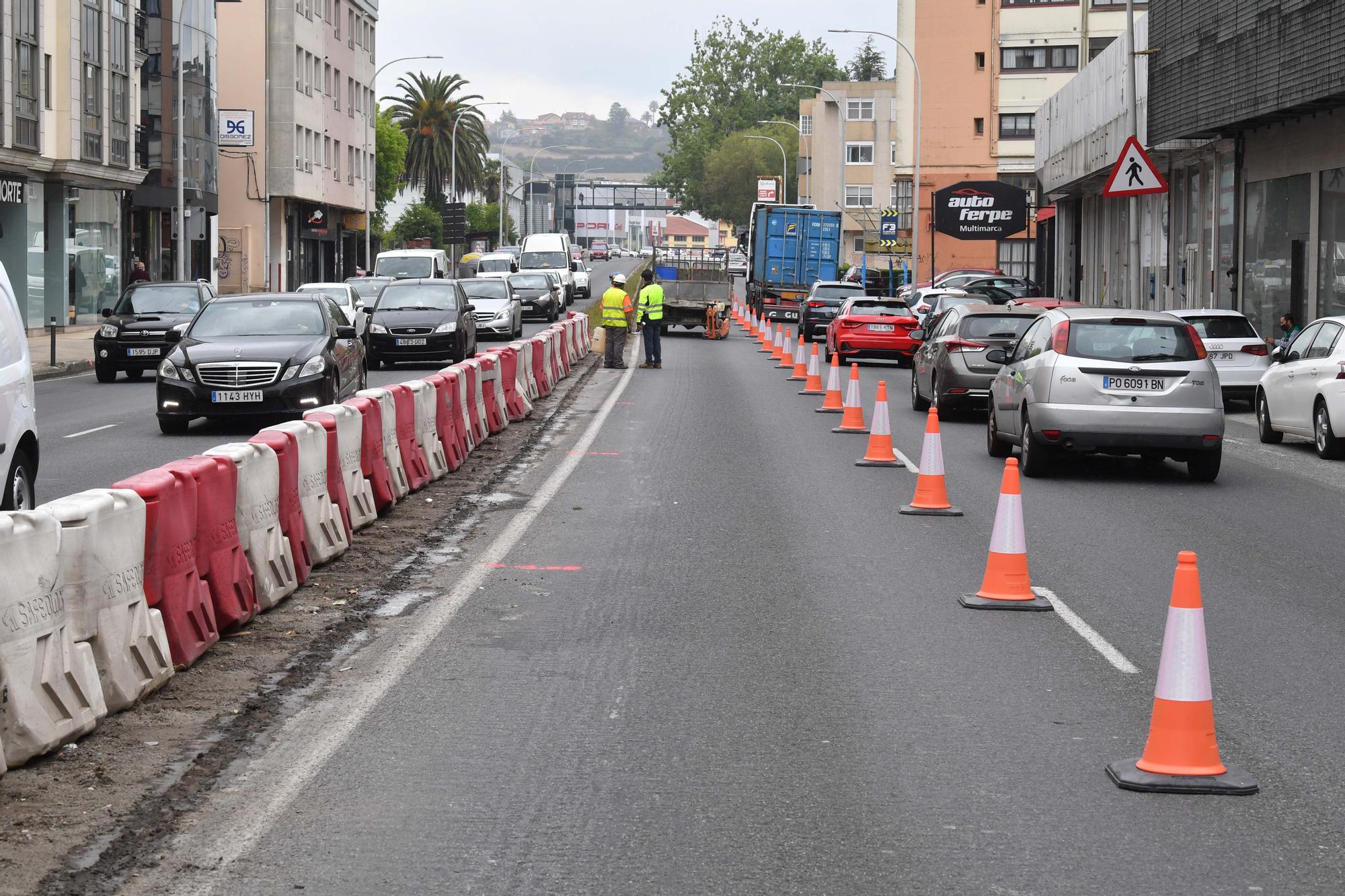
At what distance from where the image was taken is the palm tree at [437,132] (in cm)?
9550

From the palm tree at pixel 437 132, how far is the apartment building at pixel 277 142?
19.7 m

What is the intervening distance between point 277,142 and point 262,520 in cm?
6047

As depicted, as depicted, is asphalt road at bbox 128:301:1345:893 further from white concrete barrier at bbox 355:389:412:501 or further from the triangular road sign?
the triangular road sign

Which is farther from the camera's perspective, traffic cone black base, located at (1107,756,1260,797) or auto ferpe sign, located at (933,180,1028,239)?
auto ferpe sign, located at (933,180,1028,239)

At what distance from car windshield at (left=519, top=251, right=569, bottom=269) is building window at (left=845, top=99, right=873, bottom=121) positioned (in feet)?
144

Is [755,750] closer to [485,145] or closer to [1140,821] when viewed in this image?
[1140,821]

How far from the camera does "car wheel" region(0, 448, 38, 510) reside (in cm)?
1047

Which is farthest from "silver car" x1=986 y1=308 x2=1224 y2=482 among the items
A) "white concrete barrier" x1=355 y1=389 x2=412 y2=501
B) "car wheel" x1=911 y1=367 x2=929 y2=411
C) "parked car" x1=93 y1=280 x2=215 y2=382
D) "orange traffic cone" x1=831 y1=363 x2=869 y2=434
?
"parked car" x1=93 y1=280 x2=215 y2=382

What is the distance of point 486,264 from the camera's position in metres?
66.9

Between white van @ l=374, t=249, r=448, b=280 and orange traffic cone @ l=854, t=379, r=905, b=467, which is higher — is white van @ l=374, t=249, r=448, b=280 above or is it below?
above

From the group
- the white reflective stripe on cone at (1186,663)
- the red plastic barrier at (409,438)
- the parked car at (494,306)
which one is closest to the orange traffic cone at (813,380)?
the red plastic barrier at (409,438)

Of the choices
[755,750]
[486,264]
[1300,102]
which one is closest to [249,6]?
[486,264]

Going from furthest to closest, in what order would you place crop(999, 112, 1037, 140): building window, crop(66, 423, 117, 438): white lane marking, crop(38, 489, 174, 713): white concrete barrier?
crop(999, 112, 1037, 140): building window < crop(66, 423, 117, 438): white lane marking < crop(38, 489, 174, 713): white concrete barrier

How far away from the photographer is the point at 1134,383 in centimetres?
1518
